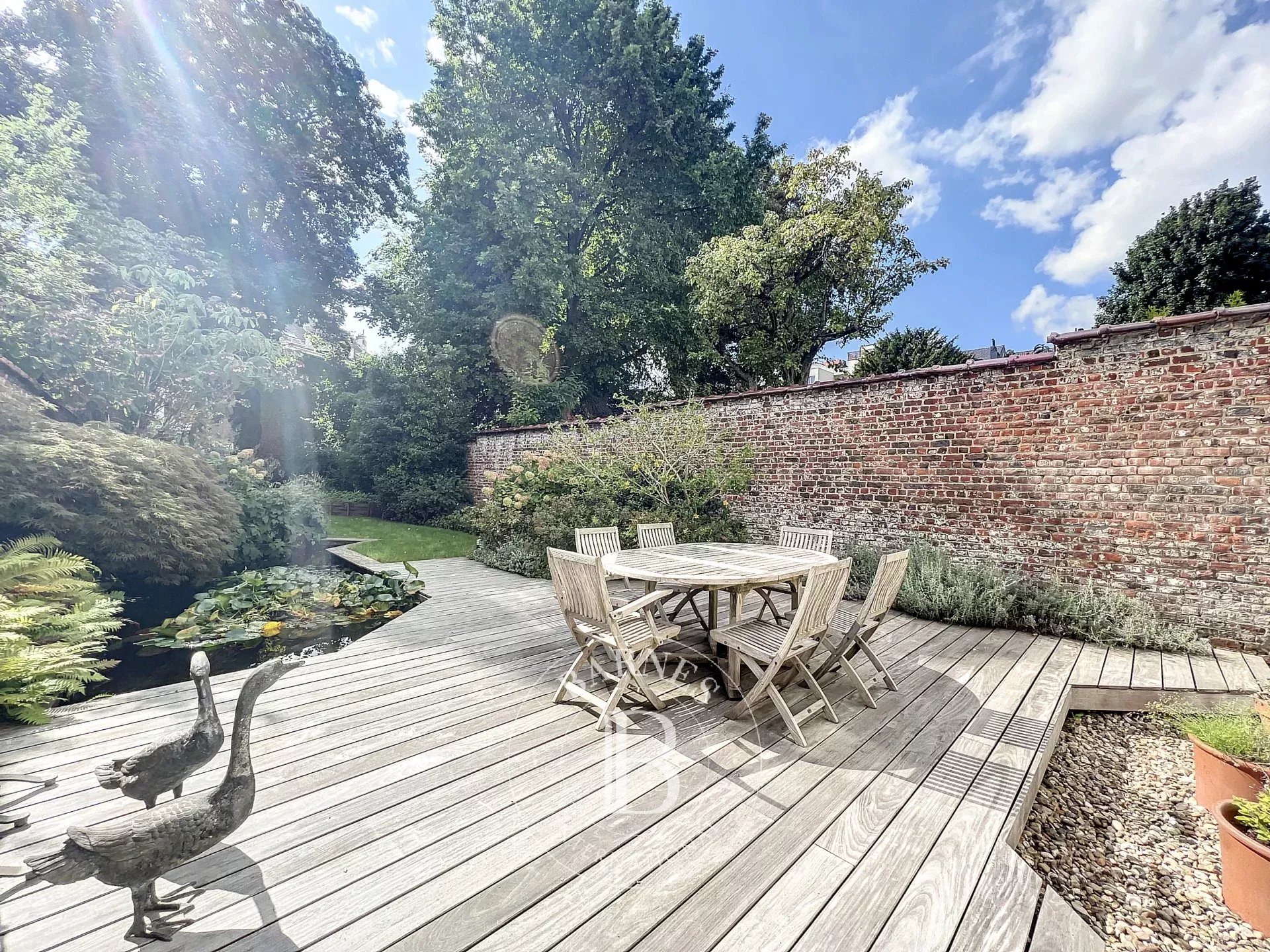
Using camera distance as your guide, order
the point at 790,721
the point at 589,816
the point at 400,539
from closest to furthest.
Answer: the point at 589,816
the point at 790,721
the point at 400,539

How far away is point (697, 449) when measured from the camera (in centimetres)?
715

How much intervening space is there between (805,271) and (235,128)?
560 inches

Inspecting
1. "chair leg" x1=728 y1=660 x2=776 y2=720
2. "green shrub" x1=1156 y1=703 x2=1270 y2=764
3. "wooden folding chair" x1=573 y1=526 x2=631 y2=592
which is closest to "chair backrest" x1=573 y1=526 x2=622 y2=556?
"wooden folding chair" x1=573 y1=526 x2=631 y2=592

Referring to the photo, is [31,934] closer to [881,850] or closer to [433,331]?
[881,850]

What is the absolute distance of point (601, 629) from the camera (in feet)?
9.53

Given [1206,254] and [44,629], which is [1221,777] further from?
[1206,254]

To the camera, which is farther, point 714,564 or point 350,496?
point 350,496

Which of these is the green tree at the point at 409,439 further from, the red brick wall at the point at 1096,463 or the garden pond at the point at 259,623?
the red brick wall at the point at 1096,463

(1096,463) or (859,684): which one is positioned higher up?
(1096,463)

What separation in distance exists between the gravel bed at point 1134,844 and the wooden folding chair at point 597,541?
3.00 meters

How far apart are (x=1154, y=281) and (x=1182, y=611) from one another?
1222 centimetres

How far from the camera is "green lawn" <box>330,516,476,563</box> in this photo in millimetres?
8273

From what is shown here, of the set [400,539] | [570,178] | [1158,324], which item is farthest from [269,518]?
[570,178]

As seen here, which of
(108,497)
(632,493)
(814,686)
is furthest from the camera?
(632,493)
